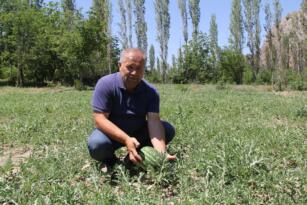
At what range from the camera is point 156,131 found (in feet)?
16.3

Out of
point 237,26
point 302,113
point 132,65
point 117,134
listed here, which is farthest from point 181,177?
point 237,26

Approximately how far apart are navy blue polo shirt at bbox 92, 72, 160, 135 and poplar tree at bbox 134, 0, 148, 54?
5464 cm

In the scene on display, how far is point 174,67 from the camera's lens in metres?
56.5

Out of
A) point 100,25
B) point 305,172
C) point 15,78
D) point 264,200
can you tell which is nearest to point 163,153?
point 264,200

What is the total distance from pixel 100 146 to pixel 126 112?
1.74 ft

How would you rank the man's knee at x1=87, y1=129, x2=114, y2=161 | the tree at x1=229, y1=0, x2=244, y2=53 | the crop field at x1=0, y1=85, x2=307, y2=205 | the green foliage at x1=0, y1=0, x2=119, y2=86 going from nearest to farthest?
1. the crop field at x1=0, y1=85, x2=307, y2=205
2. the man's knee at x1=87, y1=129, x2=114, y2=161
3. the green foliage at x1=0, y1=0, x2=119, y2=86
4. the tree at x1=229, y1=0, x2=244, y2=53

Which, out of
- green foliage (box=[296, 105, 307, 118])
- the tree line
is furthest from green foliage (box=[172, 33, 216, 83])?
green foliage (box=[296, 105, 307, 118])

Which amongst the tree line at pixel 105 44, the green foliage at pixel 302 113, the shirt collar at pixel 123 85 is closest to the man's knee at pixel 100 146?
the shirt collar at pixel 123 85

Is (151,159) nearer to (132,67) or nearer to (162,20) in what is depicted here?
(132,67)

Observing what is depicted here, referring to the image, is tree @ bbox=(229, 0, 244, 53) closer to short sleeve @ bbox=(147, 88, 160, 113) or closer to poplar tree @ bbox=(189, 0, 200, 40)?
poplar tree @ bbox=(189, 0, 200, 40)

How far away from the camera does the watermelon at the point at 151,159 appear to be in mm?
4320

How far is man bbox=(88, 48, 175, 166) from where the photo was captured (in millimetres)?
4699

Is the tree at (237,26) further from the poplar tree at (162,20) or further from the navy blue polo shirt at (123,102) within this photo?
the navy blue polo shirt at (123,102)

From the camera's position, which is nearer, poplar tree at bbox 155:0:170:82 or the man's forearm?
the man's forearm
